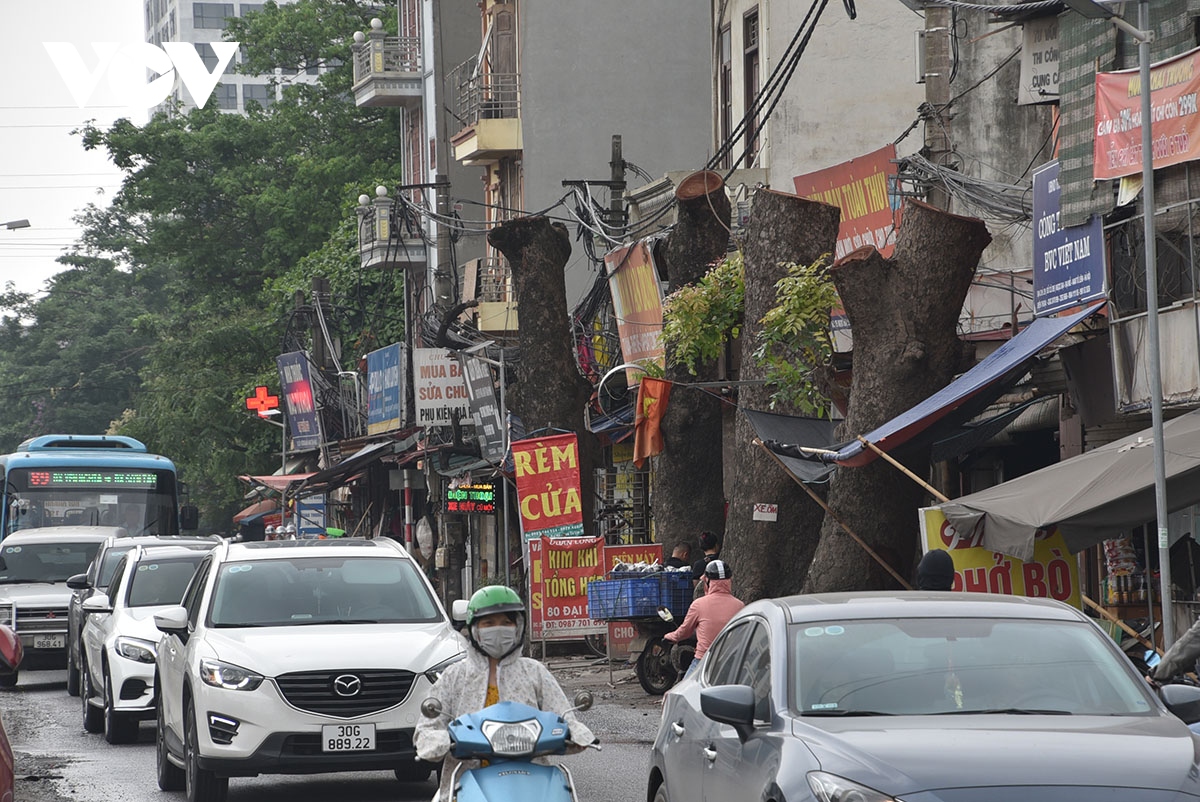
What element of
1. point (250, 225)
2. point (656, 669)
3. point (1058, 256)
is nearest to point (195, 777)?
point (656, 669)

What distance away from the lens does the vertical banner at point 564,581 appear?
2336cm

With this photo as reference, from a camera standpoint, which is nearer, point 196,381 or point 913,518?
point 913,518

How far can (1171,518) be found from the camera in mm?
17297

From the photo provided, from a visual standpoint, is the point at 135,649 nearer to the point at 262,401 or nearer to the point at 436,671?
the point at 436,671

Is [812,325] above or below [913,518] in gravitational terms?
above

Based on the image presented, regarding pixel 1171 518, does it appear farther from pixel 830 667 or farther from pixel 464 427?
pixel 464 427

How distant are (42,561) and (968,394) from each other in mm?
15463

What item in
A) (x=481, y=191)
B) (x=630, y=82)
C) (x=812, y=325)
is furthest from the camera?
(x=481, y=191)

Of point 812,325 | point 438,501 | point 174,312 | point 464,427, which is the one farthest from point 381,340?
point 812,325

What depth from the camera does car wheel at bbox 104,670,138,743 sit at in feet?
54.3

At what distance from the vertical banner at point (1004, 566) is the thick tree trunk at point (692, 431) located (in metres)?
8.64

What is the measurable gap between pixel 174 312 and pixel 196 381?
60.3 ft

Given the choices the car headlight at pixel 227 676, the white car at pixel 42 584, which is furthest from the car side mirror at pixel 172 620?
the white car at pixel 42 584

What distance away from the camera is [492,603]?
762 centimetres
